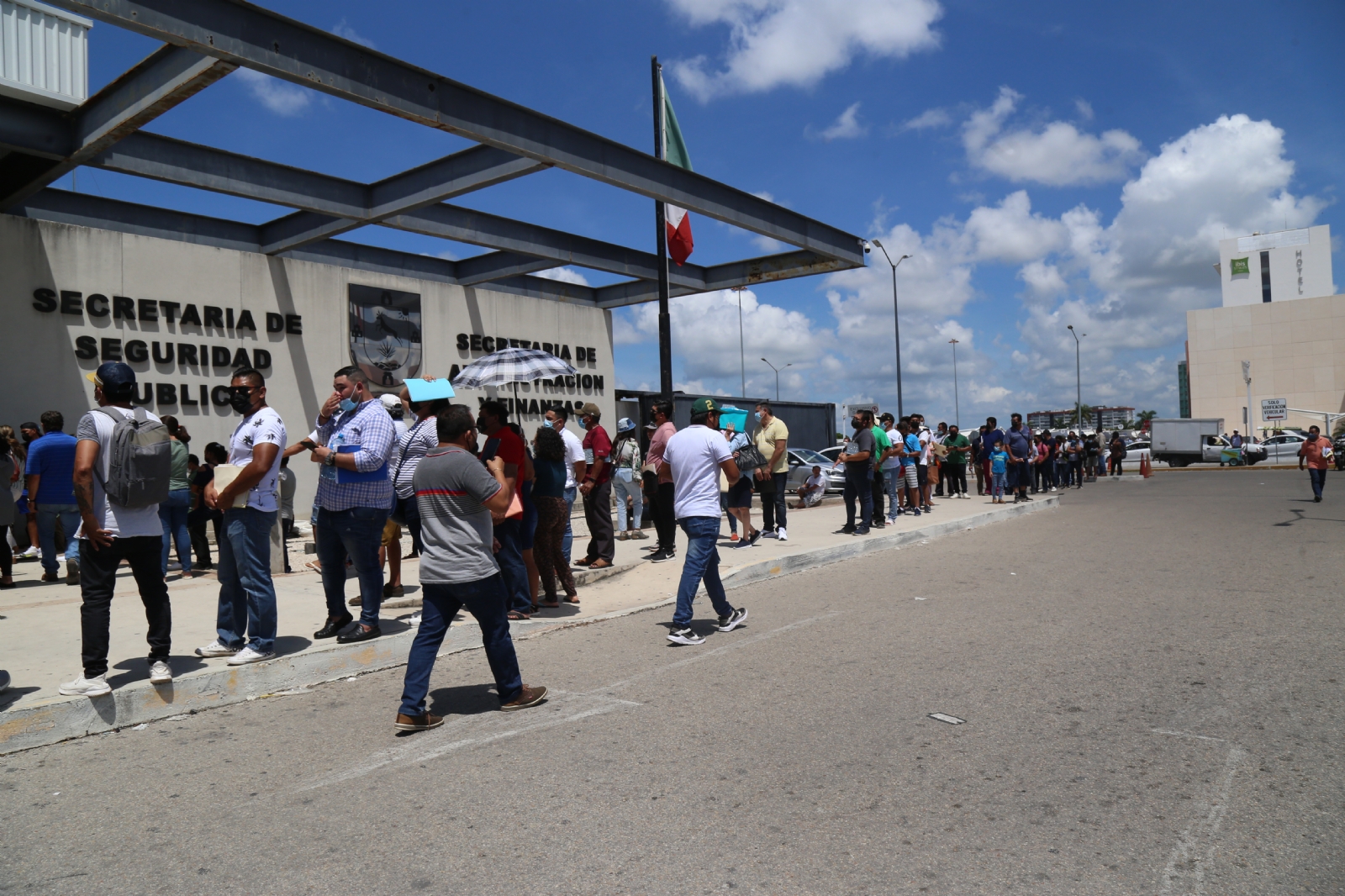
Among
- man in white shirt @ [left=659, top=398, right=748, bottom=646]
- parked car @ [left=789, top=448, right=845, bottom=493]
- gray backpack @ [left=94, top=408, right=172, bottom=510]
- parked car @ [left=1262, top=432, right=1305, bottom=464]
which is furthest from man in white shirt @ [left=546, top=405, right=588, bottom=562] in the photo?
parked car @ [left=1262, top=432, right=1305, bottom=464]

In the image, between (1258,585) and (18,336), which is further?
(18,336)

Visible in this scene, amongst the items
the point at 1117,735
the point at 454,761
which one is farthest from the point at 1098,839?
the point at 454,761

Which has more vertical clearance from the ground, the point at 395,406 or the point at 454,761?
the point at 395,406

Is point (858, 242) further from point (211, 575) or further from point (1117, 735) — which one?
point (1117, 735)

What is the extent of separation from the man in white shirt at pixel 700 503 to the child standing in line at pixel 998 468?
13.0 metres

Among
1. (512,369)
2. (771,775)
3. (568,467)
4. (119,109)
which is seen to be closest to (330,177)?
(119,109)

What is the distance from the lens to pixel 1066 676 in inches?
205

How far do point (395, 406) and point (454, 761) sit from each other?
14.9 ft

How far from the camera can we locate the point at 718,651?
629 centimetres

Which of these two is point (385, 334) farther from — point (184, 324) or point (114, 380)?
point (114, 380)

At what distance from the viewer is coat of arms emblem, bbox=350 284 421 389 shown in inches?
694

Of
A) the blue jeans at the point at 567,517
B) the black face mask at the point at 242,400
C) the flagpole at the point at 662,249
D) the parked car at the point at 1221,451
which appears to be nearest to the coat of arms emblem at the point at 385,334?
the flagpole at the point at 662,249

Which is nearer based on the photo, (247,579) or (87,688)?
(87,688)

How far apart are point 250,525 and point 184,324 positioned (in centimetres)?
1121
